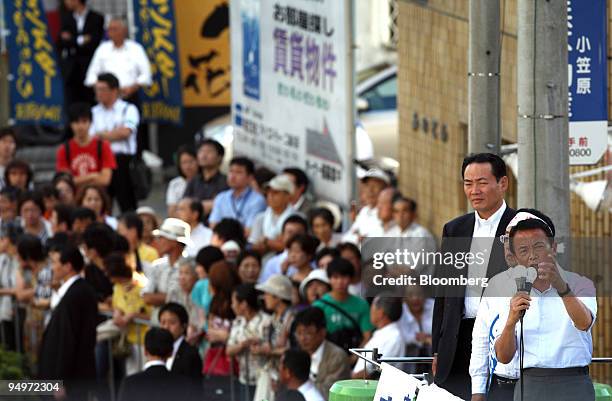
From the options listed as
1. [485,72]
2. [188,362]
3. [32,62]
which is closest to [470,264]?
[485,72]

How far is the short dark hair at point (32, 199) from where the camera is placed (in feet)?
53.5

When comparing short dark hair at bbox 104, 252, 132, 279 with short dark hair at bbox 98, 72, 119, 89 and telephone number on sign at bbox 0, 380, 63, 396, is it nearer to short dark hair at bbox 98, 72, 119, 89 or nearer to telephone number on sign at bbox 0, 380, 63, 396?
telephone number on sign at bbox 0, 380, 63, 396

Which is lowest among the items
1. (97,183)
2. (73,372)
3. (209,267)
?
(73,372)

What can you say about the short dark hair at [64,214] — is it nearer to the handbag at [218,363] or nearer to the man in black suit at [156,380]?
the handbag at [218,363]

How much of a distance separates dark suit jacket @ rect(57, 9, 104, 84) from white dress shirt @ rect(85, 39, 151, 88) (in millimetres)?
1325

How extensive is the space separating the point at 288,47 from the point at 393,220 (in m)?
3.10

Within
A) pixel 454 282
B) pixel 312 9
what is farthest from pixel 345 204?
pixel 454 282

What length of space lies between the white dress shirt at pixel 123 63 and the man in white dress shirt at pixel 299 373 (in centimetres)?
983

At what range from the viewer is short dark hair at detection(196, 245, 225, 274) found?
45.3 ft

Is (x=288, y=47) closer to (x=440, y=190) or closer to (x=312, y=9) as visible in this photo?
(x=312, y=9)

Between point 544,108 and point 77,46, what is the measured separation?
13.5 m

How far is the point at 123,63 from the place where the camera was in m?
20.7

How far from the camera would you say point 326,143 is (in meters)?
16.4

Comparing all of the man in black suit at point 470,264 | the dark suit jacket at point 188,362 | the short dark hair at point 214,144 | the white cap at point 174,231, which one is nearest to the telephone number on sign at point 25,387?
the dark suit jacket at point 188,362
